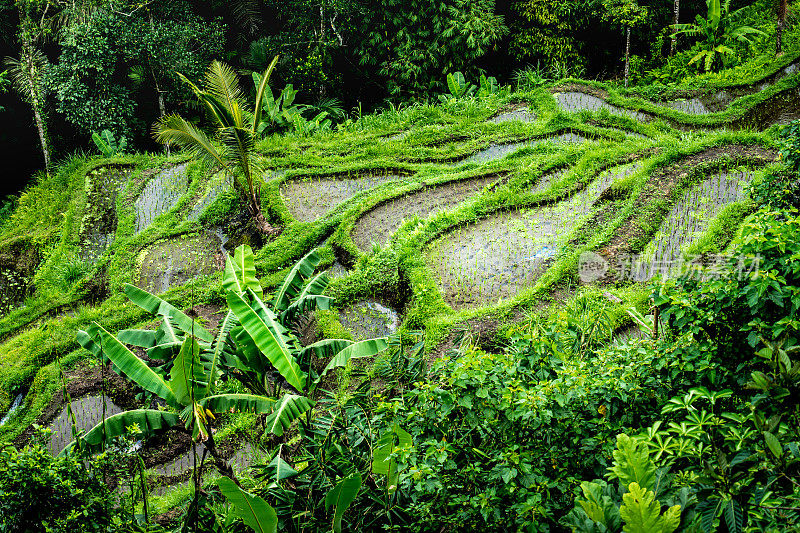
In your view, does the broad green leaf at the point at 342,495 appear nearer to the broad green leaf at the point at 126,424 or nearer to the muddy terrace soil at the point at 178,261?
the broad green leaf at the point at 126,424

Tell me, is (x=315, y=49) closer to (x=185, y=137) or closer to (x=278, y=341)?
(x=185, y=137)

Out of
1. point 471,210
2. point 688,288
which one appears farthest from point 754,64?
point 688,288

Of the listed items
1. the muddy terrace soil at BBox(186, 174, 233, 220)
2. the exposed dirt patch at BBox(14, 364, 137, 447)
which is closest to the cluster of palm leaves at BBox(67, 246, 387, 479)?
the exposed dirt patch at BBox(14, 364, 137, 447)

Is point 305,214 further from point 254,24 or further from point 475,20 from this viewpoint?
point 254,24

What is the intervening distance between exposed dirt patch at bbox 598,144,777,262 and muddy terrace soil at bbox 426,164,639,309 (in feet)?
1.60

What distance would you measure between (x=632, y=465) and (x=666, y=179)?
5630 millimetres

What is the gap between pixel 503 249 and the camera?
6934 mm

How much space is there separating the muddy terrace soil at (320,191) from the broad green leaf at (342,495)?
214 inches

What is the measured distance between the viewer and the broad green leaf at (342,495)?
3043 millimetres

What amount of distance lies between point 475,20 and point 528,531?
10.3 metres

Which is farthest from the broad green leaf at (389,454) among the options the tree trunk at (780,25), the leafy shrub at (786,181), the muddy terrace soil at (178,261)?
the tree trunk at (780,25)

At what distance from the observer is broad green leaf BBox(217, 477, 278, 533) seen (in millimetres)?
2986

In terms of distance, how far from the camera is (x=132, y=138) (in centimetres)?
1179

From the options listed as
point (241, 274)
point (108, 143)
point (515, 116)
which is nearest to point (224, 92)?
point (241, 274)
